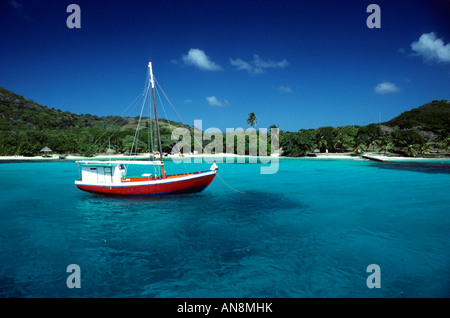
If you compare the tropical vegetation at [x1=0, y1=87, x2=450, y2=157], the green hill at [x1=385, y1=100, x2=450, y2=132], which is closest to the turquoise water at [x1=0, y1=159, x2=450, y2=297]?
the tropical vegetation at [x1=0, y1=87, x2=450, y2=157]

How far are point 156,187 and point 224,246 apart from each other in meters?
9.62

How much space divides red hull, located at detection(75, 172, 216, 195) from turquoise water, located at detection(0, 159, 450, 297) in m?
0.66

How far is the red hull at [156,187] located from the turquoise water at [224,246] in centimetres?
66

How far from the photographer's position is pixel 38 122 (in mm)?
109938

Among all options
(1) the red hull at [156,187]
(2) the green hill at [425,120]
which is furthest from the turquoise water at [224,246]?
(2) the green hill at [425,120]

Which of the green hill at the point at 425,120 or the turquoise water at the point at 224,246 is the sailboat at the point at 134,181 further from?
the green hill at the point at 425,120

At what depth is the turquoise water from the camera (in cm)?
752

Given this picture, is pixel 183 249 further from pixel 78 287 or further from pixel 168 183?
pixel 168 183

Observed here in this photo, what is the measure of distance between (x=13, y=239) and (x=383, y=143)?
79.1 metres

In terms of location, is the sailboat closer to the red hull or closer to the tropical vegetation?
the red hull

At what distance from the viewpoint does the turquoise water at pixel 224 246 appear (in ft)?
24.7

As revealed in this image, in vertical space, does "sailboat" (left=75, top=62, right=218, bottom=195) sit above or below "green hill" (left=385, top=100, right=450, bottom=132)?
below
